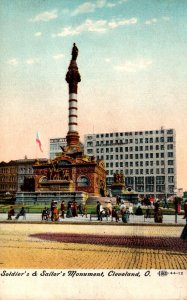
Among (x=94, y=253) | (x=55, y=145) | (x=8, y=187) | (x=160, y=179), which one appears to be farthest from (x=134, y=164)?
(x=94, y=253)

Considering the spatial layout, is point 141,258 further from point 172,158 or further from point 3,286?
point 172,158

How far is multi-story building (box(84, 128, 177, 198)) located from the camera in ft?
360

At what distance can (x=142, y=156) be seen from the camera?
371ft

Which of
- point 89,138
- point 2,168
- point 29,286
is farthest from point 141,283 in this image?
point 89,138

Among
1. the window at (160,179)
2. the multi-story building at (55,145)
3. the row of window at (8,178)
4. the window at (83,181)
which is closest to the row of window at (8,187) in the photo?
the row of window at (8,178)

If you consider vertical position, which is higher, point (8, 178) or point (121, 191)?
point (8, 178)

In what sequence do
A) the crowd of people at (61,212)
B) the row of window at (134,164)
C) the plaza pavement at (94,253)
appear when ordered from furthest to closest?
the row of window at (134,164), the crowd of people at (61,212), the plaza pavement at (94,253)

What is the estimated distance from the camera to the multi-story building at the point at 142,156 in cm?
10981

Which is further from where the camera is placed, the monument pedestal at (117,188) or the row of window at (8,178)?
the row of window at (8,178)

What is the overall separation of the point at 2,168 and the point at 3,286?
97.9 metres

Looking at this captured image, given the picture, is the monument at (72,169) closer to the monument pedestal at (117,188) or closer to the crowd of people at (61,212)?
the monument pedestal at (117,188)

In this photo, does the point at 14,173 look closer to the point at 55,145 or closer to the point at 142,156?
the point at 55,145

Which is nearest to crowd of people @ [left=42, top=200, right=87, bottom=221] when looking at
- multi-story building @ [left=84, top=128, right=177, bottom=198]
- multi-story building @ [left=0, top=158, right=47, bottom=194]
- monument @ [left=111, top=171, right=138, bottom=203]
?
monument @ [left=111, top=171, right=138, bottom=203]

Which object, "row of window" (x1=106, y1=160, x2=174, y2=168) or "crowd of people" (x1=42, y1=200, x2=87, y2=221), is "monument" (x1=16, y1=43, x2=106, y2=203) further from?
"row of window" (x1=106, y1=160, x2=174, y2=168)
